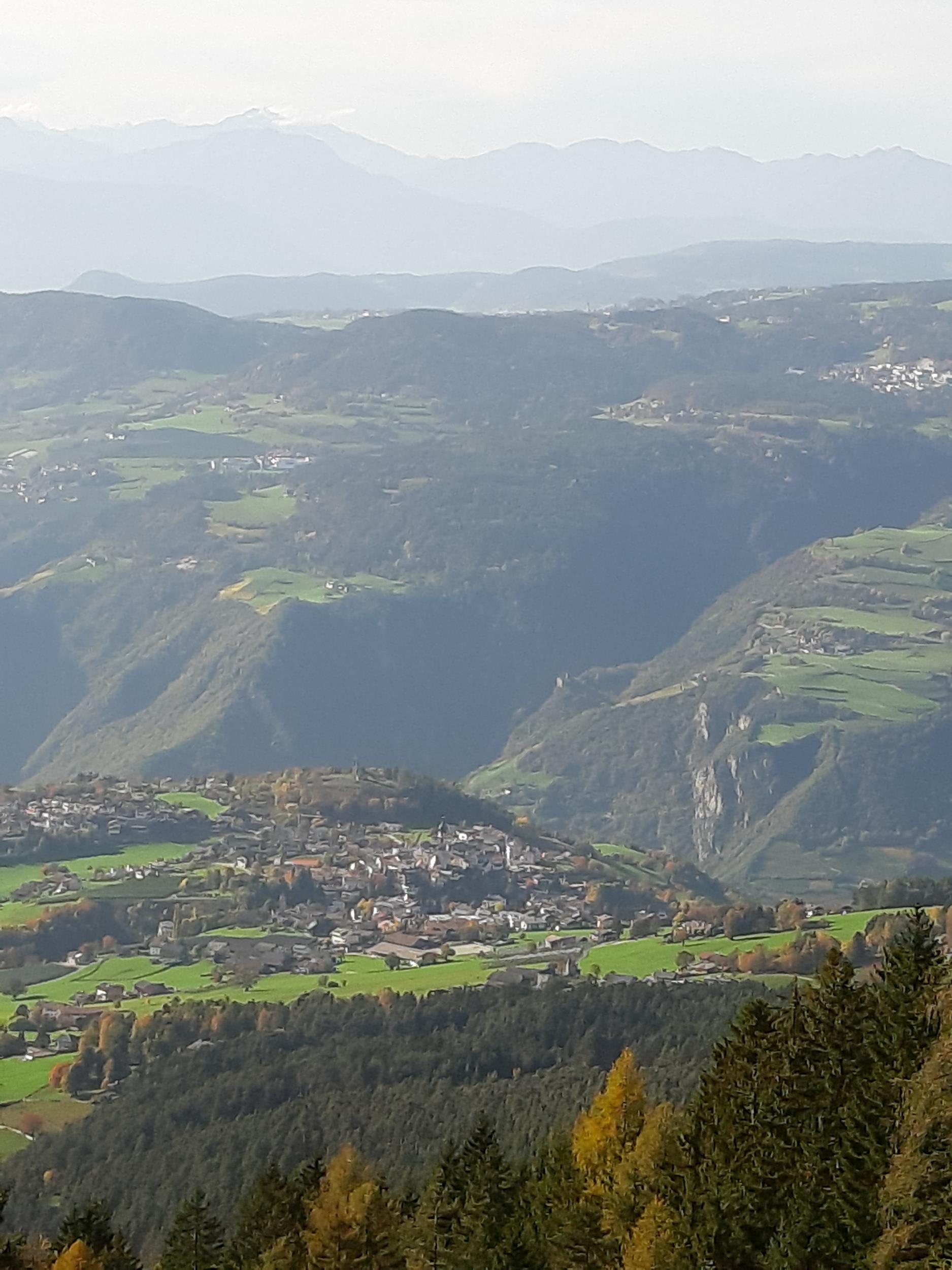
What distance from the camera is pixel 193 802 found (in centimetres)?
13800

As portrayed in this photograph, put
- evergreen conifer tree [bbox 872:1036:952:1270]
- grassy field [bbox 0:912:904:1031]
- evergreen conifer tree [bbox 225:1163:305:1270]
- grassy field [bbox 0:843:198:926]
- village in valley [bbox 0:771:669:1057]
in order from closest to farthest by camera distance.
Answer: evergreen conifer tree [bbox 872:1036:952:1270] → evergreen conifer tree [bbox 225:1163:305:1270] → grassy field [bbox 0:912:904:1031] → village in valley [bbox 0:771:669:1057] → grassy field [bbox 0:843:198:926]

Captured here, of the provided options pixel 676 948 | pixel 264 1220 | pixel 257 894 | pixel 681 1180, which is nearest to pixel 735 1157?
pixel 681 1180

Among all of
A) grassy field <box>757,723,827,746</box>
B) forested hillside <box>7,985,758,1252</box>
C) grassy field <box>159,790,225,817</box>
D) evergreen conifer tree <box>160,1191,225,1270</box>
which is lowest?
grassy field <box>757,723,827,746</box>

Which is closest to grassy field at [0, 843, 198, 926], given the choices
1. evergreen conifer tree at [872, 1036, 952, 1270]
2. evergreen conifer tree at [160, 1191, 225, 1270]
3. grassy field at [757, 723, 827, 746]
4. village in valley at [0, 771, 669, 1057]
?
village in valley at [0, 771, 669, 1057]

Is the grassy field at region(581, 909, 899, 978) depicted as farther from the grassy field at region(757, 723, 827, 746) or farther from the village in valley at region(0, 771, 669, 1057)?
the grassy field at region(757, 723, 827, 746)

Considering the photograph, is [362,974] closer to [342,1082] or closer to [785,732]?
[342,1082]

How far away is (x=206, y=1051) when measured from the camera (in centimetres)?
7650

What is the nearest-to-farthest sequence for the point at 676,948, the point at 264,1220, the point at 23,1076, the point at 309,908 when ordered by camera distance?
the point at 264,1220 < the point at 23,1076 < the point at 676,948 < the point at 309,908

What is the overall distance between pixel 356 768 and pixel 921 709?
227ft

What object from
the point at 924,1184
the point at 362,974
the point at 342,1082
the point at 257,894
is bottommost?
the point at 257,894

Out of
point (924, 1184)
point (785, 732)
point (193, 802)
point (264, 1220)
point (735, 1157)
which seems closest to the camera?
point (924, 1184)

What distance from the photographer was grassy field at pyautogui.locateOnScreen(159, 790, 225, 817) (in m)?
134

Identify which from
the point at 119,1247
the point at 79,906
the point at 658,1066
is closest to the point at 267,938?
the point at 79,906

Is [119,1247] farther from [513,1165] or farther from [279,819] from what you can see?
[279,819]
